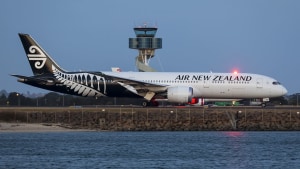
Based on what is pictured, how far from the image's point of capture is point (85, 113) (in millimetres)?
96812

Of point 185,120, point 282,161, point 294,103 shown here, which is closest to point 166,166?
point 282,161

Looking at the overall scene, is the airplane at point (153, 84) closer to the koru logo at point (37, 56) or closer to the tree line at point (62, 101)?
the koru logo at point (37, 56)

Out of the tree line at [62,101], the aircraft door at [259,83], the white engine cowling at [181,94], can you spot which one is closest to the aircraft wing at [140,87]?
the white engine cowling at [181,94]

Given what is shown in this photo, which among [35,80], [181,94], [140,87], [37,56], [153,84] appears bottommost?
[181,94]

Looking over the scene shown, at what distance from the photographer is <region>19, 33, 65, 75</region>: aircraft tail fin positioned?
10906 cm

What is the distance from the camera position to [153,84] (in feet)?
352

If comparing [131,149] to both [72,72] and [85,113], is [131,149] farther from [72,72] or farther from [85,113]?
Answer: [72,72]

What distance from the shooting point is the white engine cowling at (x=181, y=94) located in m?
106

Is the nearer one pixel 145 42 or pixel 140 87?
pixel 140 87

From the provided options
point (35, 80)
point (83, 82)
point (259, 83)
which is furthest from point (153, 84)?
point (35, 80)

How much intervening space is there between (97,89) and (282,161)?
4244cm

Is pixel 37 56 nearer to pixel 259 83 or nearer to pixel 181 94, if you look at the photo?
pixel 181 94

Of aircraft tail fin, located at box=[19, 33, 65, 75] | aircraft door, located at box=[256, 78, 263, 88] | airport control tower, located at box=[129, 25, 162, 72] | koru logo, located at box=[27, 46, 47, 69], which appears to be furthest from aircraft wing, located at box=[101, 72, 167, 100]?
airport control tower, located at box=[129, 25, 162, 72]

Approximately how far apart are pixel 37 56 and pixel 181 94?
1604 centimetres
